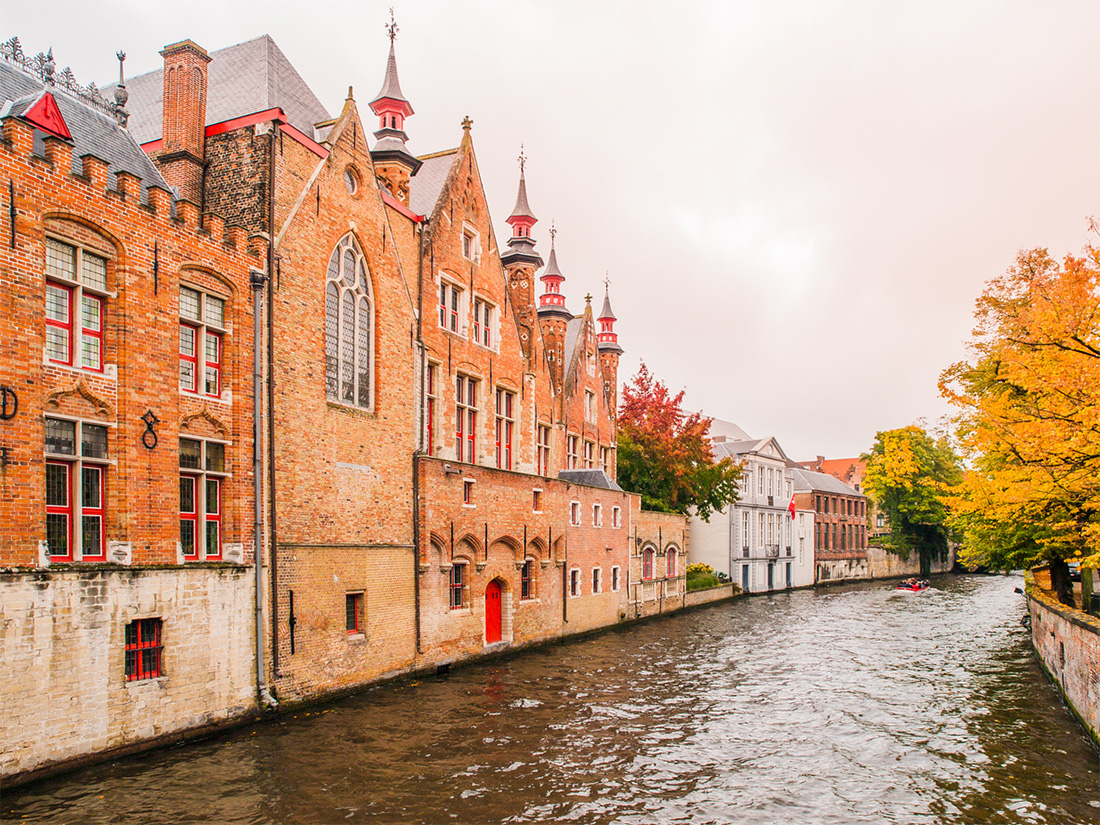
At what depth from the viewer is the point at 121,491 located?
15.3 meters

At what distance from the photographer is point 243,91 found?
2167 centimetres

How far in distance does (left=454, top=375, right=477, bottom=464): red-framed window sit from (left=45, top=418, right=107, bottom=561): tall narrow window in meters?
12.9

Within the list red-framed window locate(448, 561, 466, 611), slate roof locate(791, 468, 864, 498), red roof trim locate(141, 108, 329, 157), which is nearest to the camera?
red roof trim locate(141, 108, 329, 157)

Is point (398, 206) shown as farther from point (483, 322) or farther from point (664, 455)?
point (664, 455)

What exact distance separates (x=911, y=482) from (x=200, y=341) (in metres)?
67.6

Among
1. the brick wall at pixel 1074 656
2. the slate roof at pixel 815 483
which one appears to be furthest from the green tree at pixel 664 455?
the slate roof at pixel 815 483

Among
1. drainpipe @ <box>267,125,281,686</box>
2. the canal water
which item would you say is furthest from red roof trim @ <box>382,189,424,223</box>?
the canal water

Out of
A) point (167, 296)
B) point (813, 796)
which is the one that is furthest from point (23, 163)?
point (813, 796)

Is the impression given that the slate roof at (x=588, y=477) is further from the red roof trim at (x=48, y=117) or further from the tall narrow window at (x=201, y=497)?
the red roof trim at (x=48, y=117)

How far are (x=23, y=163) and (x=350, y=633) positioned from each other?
12.4 m

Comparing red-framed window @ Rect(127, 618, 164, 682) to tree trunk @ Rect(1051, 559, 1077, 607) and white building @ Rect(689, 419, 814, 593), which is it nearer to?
tree trunk @ Rect(1051, 559, 1077, 607)

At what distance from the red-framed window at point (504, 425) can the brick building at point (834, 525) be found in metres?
45.9

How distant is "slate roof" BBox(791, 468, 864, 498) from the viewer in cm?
7281

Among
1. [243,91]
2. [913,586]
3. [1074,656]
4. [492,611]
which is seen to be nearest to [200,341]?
[243,91]
